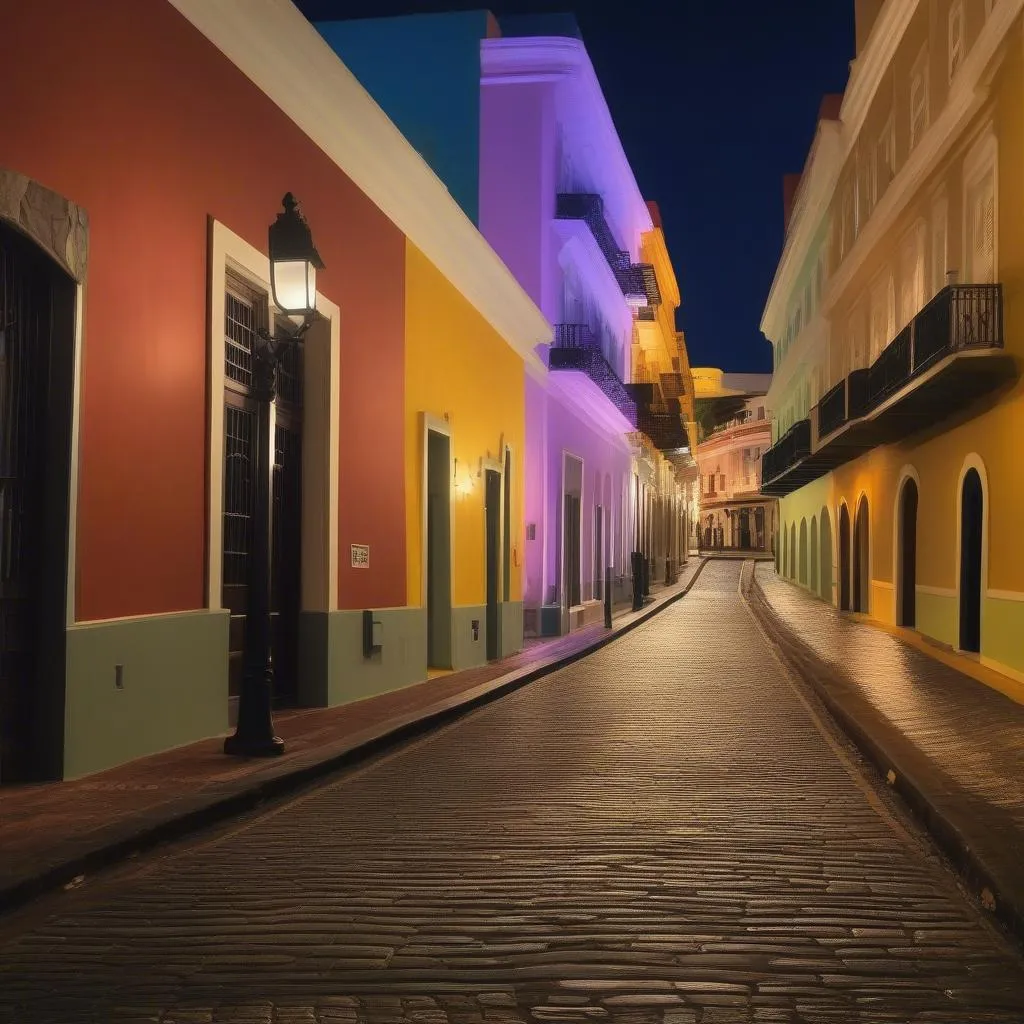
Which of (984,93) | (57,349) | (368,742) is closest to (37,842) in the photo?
(57,349)

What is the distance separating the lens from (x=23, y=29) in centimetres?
681

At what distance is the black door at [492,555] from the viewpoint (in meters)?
Answer: 18.5

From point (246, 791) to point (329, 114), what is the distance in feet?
22.0

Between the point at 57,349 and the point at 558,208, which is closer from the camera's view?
the point at 57,349

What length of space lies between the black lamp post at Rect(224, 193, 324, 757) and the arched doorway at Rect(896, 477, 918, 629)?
15.6 meters

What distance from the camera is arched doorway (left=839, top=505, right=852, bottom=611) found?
29.4 meters

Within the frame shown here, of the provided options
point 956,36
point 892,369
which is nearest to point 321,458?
point 892,369

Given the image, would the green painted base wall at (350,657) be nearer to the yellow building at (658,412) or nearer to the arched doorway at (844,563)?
the arched doorway at (844,563)

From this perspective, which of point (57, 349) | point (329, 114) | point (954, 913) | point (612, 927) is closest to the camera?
point (612, 927)

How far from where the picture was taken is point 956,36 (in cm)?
1711

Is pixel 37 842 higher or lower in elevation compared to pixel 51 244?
lower

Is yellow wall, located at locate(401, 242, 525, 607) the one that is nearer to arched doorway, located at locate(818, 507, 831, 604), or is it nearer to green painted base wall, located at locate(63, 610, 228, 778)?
green painted base wall, located at locate(63, 610, 228, 778)

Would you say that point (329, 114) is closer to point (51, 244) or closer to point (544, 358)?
point (51, 244)

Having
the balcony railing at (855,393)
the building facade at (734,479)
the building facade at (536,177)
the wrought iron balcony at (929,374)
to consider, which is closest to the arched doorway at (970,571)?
the wrought iron balcony at (929,374)
